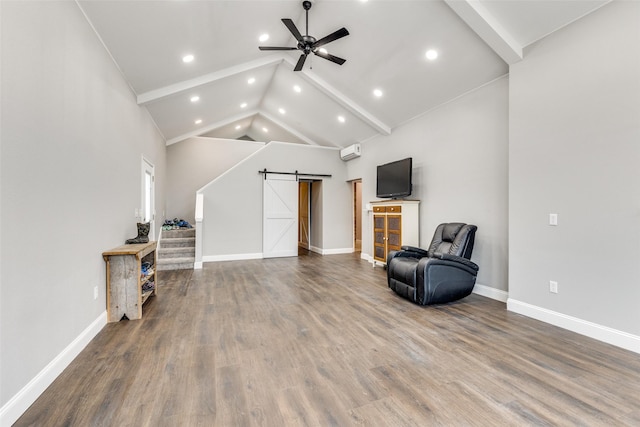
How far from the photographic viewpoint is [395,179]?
5.48m

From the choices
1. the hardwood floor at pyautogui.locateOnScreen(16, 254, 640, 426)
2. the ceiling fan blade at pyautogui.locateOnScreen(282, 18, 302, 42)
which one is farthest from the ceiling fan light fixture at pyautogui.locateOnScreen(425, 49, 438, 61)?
the hardwood floor at pyautogui.locateOnScreen(16, 254, 640, 426)

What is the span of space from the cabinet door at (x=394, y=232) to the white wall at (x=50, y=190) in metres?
4.41

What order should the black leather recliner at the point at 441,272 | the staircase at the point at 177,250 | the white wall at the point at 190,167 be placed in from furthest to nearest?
1. the white wall at the point at 190,167
2. the staircase at the point at 177,250
3. the black leather recliner at the point at 441,272

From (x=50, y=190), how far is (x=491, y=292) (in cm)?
477

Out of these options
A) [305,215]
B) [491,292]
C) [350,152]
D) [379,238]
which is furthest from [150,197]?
[491,292]

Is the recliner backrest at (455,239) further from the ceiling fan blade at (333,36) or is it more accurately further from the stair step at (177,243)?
the stair step at (177,243)

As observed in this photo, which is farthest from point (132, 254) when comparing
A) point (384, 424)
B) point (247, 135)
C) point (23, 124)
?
point (247, 135)

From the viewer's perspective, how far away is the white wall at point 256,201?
21.6 ft

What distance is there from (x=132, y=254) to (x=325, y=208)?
5139 millimetres

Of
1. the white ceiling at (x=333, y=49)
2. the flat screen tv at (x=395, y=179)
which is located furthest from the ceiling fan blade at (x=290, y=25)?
the flat screen tv at (x=395, y=179)

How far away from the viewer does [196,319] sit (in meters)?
A: 3.03

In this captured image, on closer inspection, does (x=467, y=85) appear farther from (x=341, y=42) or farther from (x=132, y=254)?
(x=132, y=254)

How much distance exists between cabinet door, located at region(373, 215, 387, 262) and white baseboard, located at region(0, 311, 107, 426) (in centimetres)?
458

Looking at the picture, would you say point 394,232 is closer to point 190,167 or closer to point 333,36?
point 333,36
